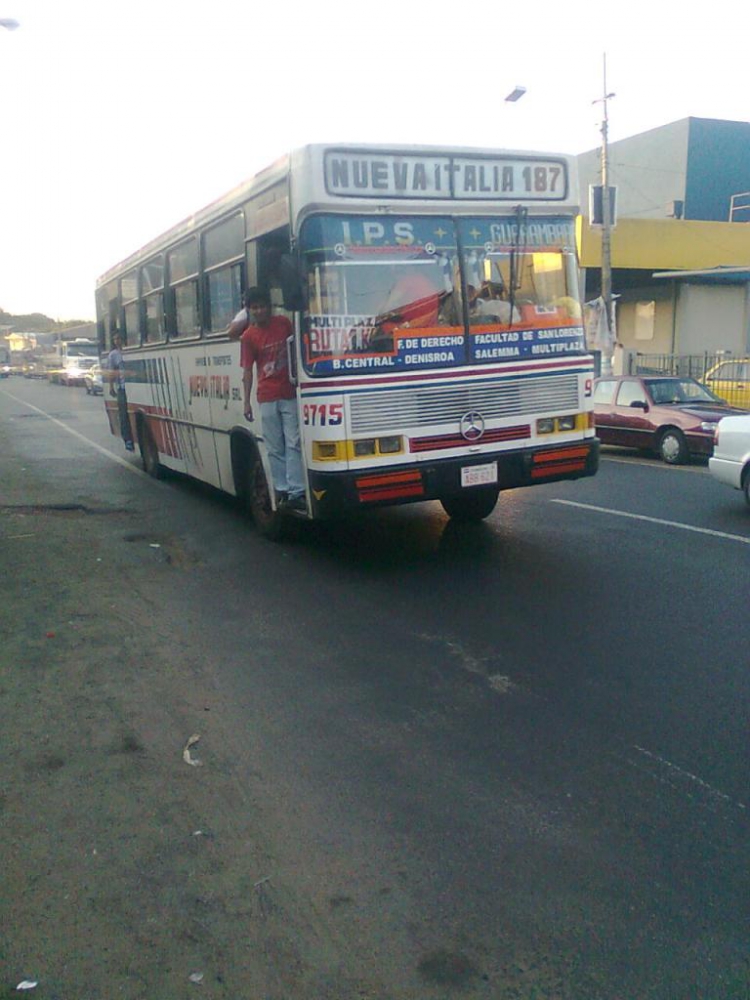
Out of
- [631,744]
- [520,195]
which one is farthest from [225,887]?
[520,195]

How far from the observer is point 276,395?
26.2 feet

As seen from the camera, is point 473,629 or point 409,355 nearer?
point 473,629

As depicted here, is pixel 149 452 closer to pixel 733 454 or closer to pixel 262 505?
pixel 262 505

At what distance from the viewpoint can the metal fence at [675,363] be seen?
23.2 metres

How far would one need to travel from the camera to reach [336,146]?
23.6ft

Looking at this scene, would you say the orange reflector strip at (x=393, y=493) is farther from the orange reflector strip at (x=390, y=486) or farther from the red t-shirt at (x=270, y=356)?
the red t-shirt at (x=270, y=356)

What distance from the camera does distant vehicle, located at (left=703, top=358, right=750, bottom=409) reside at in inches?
792

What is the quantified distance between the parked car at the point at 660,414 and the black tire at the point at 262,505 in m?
7.01

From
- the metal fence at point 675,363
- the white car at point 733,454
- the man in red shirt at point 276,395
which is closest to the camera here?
the man in red shirt at point 276,395

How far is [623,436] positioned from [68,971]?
14291 millimetres

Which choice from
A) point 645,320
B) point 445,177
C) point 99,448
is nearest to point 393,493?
point 445,177

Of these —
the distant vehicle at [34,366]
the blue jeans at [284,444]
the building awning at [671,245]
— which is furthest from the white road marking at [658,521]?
the distant vehicle at [34,366]

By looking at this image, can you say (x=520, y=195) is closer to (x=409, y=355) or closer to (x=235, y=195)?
(x=409, y=355)

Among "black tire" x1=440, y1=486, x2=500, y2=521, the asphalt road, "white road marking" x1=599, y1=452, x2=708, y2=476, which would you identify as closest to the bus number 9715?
the asphalt road
